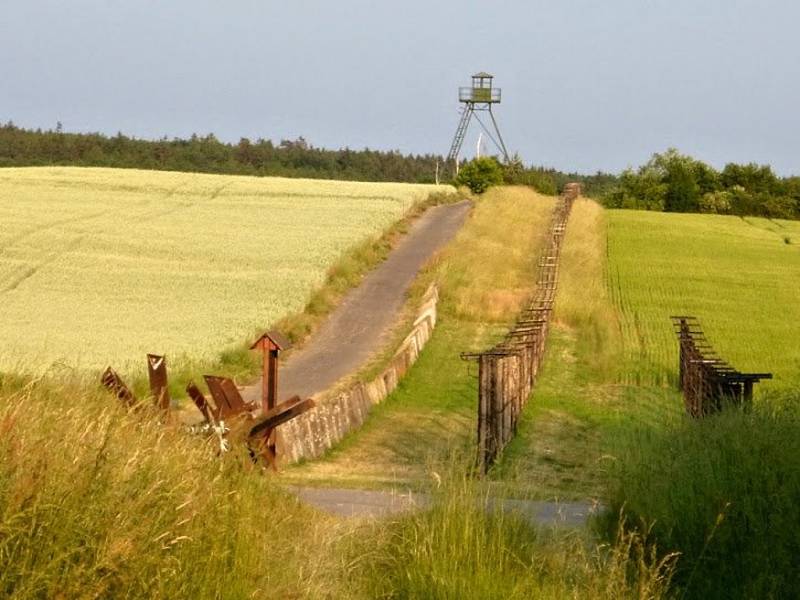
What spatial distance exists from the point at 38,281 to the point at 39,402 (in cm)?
2644

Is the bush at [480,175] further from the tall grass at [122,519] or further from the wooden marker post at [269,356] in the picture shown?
the tall grass at [122,519]

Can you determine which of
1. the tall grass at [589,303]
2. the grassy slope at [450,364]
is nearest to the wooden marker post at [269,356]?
the grassy slope at [450,364]

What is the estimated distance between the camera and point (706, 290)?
38094 mm

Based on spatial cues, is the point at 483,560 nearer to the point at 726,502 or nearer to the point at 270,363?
the point at 726,502

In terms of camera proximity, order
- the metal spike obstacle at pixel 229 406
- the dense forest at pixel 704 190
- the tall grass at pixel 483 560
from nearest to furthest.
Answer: the tall grass at pixel 483 560
the metal spike obstacle at pixel 229 406
the dense forest at pixel 704 190

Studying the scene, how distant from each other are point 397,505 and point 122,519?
4793 mm

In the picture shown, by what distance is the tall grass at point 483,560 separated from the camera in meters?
7.93

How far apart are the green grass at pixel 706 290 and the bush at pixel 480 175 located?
32.9 feet

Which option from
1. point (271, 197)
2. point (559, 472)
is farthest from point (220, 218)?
point (559, 472)

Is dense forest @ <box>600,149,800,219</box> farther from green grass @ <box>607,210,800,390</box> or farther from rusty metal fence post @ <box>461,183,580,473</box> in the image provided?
rusty metal fence post @ <box>461,183,580,473</box>

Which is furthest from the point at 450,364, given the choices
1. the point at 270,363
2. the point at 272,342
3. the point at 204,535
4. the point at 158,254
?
the point at 204,535

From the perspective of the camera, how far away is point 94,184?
5766 centimetres

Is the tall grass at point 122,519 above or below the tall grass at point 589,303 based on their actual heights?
above

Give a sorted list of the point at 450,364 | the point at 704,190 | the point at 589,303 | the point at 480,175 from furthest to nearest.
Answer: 1. the point at 704,190
2. the point at 480,175
3. the point at 589,303
4. the point at 450,364
